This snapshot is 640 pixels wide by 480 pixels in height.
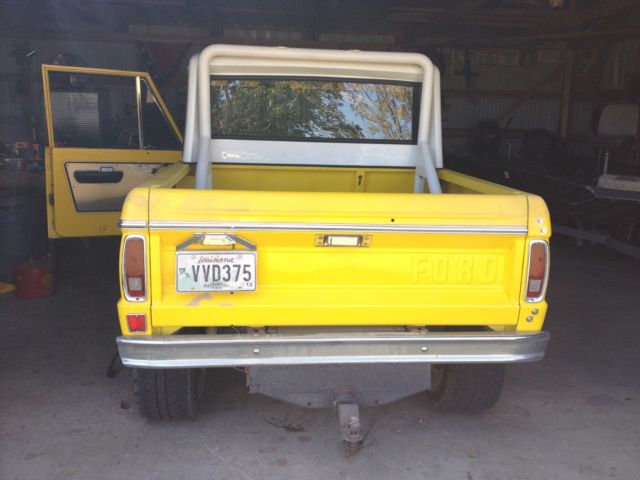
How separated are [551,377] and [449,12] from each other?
6.75 meters

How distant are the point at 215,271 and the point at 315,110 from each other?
189cm

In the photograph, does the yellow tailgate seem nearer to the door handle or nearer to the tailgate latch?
the tailgate latch

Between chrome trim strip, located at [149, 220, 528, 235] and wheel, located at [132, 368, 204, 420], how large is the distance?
976 mm

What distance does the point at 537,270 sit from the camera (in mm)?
2908

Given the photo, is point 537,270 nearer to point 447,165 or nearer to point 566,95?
point 447,165

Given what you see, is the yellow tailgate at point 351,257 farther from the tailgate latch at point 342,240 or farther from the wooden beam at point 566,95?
the wooden beam at point 566,95

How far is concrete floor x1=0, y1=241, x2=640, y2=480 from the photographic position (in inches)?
124

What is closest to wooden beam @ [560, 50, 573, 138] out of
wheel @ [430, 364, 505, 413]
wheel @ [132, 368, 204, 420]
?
wheel @ [430, 364, 505, 413]

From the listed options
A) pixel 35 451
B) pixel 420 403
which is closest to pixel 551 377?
pixel 420 403

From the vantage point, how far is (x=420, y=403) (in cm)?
389

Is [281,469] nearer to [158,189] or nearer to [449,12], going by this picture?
[158,189]

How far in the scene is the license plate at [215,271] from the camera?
107 inches

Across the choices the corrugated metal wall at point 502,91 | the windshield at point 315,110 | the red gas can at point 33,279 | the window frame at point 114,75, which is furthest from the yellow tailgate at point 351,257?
the corrugated metal wall at point 502,91

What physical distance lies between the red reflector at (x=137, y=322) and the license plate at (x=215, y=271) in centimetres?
23
